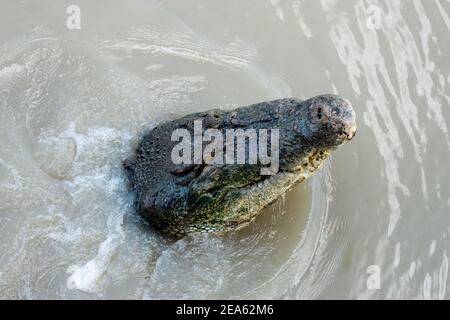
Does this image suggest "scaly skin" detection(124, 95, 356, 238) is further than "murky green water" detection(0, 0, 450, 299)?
No

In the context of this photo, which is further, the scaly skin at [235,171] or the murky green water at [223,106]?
the murky green water at [223,106]

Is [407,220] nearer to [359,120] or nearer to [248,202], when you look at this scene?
[359,120]

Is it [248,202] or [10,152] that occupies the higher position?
[10,152]

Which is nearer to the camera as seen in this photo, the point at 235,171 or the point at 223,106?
the point at 235,171

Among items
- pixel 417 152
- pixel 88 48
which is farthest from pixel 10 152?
pixel 417 152

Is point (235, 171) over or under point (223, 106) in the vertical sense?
under
